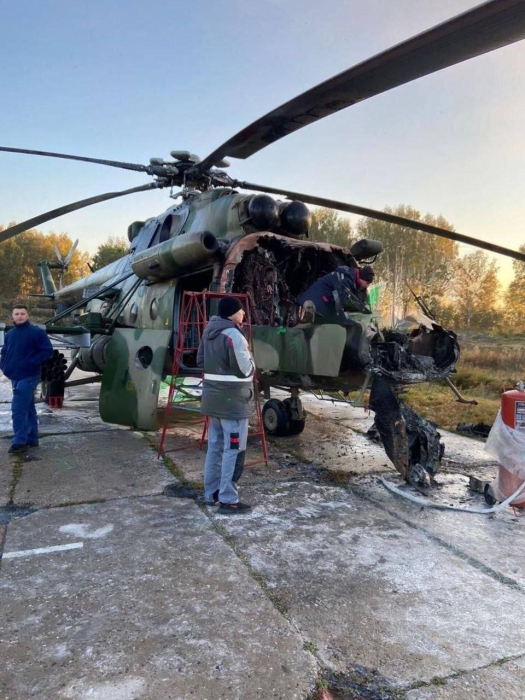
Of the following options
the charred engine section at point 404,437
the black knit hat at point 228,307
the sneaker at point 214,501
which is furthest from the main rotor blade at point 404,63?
the sneaker at point 214,501

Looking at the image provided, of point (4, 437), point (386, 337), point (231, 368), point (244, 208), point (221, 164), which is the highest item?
point (221, 164)

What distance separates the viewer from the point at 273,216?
6.34m

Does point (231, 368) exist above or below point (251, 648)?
above

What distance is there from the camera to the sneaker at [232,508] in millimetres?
3973

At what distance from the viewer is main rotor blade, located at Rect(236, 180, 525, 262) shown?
5.87 m

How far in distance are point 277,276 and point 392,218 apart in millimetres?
1667

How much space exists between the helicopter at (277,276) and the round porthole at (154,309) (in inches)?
1.3

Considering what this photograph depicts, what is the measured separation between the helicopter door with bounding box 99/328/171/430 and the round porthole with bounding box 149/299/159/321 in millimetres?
534

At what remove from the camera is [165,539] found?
136 inches

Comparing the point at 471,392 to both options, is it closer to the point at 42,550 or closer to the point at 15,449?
the point at 15,449

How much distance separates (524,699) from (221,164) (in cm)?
684

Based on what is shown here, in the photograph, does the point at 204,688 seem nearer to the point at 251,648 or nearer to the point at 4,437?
the point at 251,648

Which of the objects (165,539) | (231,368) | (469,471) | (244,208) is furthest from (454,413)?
(165,539)

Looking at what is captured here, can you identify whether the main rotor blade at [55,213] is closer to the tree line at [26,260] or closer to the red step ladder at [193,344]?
the red step ladder at [193,344]
